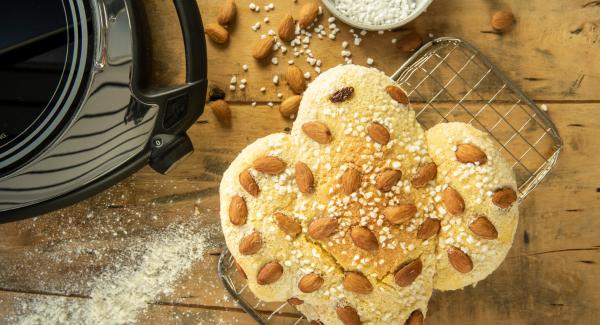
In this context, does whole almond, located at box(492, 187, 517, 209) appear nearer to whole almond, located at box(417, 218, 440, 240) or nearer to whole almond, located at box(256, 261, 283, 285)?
whole almond, located at box(417, 218, 440, 240)

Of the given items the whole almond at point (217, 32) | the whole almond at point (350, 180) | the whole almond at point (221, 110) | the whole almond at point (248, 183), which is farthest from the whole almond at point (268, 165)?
the whole almond at point (217, 32)

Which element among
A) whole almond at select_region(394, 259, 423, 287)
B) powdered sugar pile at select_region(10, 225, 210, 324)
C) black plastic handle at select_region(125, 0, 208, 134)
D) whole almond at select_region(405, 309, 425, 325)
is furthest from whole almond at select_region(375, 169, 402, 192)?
powdered sugar pile at select_region(10, 225, 210, 324)

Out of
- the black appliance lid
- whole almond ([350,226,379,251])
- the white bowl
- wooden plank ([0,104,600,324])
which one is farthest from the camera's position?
wooden plank ([0,104,600,324])

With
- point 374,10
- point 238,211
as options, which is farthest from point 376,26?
point 238,211

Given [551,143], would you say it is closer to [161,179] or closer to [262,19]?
[262,19]

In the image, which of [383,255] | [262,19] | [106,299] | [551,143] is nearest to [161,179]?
[106,299]
